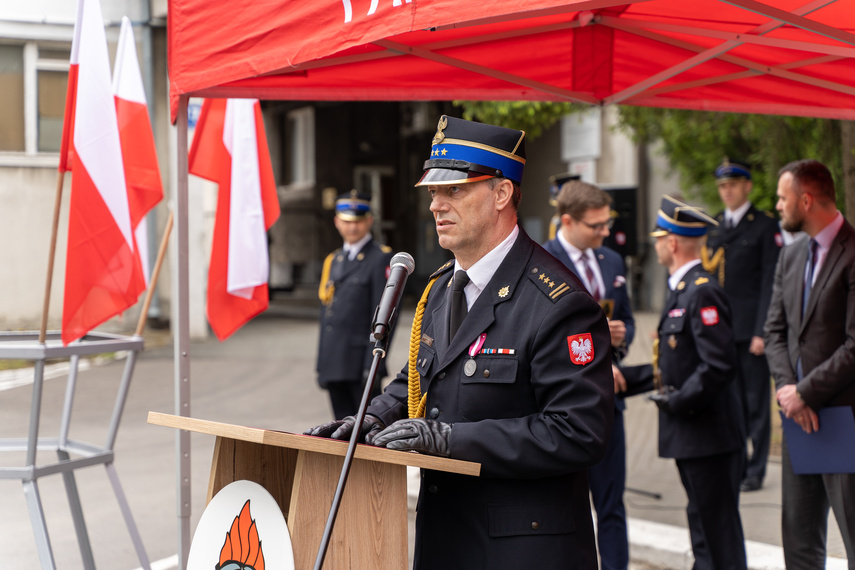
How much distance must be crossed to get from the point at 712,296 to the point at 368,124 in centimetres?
2246

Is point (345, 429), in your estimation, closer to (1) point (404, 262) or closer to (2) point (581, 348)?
(1) point (404, 262)

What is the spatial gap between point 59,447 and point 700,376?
3.05m

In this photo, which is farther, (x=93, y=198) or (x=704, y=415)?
(x=704, y=415)

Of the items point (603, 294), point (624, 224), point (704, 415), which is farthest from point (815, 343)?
point (624, 224)

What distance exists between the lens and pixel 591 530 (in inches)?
100

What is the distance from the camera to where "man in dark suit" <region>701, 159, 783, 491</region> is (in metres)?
6.68

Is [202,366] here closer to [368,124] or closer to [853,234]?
[853,234]

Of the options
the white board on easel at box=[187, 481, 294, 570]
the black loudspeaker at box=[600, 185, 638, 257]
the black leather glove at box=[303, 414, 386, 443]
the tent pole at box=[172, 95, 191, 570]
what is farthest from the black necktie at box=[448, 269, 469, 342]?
the black loudspeaker at box=[600, 185, 638, 257]

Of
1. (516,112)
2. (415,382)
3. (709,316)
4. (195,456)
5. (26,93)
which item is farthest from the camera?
(516,112)

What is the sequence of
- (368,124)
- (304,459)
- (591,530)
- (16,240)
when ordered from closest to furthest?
(304,459)
(591,530)
(16,240)
(368,124)

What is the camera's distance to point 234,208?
441 centimetres

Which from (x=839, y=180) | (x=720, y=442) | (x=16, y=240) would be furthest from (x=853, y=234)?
(x=16, y=240)

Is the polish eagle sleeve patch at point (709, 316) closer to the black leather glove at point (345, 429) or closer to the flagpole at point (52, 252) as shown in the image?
the black leather glove at point (345, 429)

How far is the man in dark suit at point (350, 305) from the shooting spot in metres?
6.96
